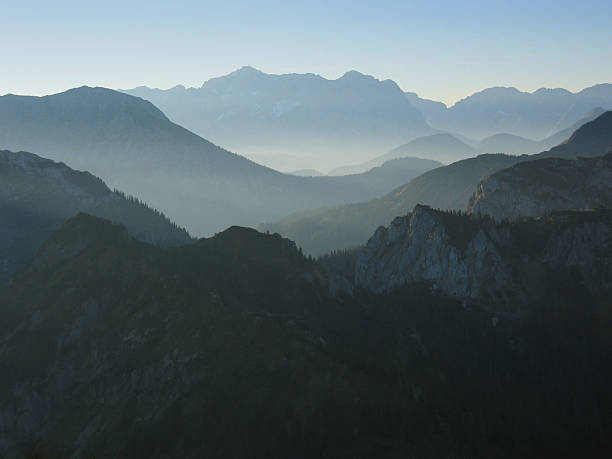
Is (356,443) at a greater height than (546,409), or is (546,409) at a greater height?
(356,443)

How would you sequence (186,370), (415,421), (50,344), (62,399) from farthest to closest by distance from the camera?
(50,344) < (62,399) < (186,370) < (415,421)

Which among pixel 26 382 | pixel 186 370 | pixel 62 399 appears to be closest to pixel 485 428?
pixel 186 370

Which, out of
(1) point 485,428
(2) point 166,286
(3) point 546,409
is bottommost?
(3) point 546,409

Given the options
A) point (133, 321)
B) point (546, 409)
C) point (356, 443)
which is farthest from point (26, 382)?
point (546, 409)

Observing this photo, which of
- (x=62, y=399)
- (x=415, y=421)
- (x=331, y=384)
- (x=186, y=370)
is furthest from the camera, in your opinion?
(x=62, y=399)

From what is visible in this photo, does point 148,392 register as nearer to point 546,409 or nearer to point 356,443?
point 356,443

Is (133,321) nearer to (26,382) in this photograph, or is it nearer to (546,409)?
(26,382)

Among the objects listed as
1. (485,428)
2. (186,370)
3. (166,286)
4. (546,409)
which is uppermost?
(166,286)

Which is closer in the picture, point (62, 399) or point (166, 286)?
point (62, 399)

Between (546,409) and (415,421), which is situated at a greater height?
(415,421)
